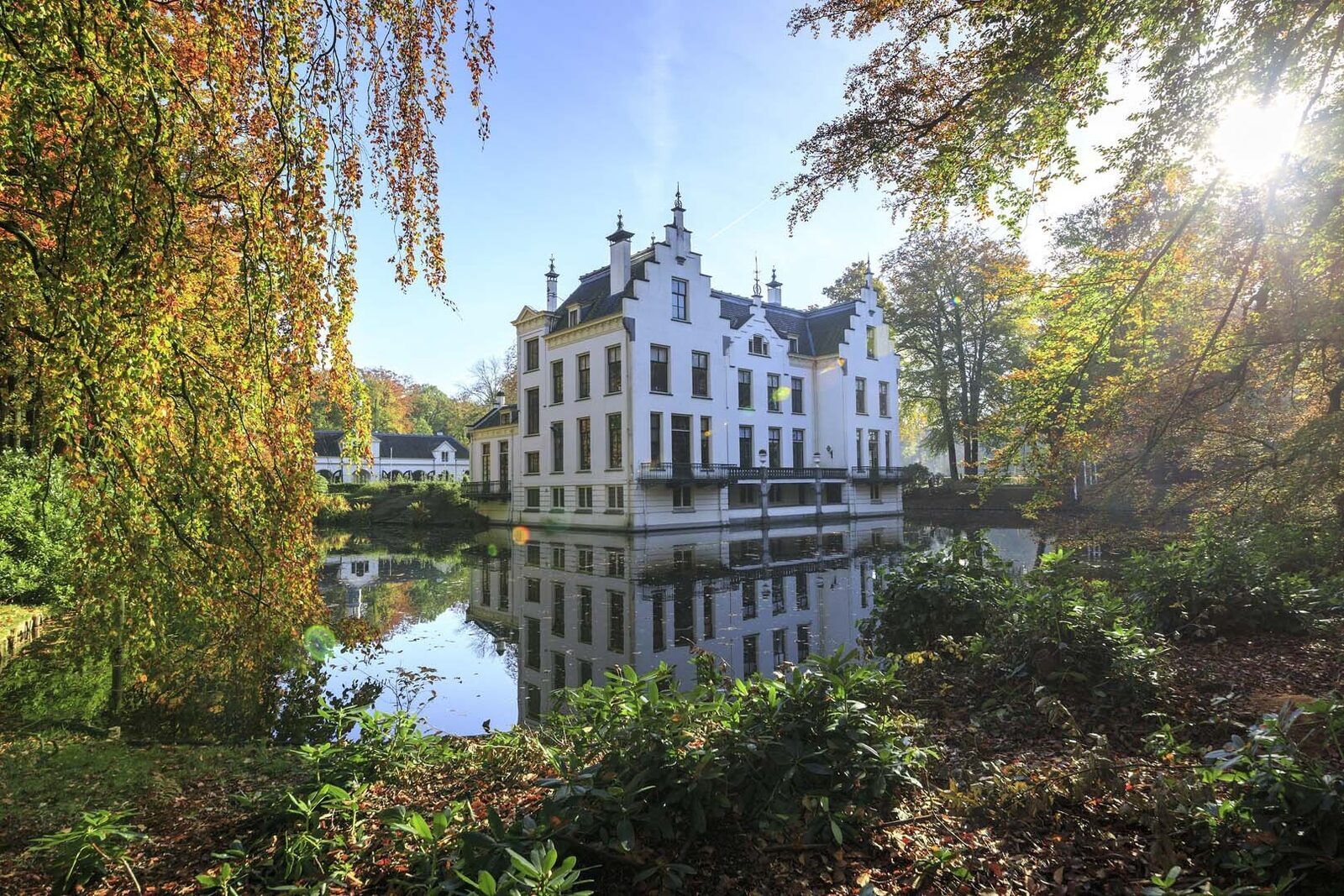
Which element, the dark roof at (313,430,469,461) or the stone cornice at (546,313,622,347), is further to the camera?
the dark roof at (313,430,469,461)

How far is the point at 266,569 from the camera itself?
128 inches

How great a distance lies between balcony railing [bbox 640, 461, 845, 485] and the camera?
25.3 meters

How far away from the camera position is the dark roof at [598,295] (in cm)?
2633

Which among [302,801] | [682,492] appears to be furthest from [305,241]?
[682,492]

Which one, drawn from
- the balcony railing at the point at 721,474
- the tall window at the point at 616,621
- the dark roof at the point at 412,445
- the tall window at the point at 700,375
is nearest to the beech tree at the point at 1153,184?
the tall window at the point at 616,621

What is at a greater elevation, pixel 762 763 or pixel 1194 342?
pixel 1194 342

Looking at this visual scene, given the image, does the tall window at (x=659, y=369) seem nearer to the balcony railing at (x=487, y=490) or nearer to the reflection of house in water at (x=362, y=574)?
the balcony railing at (x=487, y=490)

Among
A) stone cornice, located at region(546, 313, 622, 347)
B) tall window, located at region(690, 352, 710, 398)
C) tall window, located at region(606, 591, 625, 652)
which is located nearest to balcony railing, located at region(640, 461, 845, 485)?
tall window, located at region(690, 352, 710, 398)

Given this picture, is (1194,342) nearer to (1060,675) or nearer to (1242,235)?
(1242,235)

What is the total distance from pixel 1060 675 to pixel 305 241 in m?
5.23

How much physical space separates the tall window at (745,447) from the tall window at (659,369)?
4528 mm

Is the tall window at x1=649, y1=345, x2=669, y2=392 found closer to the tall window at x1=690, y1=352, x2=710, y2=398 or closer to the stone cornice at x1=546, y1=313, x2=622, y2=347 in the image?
the tall window at x1=690, y1=352, x2=710, y2=398

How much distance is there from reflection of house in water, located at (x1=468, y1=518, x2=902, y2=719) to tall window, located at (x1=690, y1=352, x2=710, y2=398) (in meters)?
9.42

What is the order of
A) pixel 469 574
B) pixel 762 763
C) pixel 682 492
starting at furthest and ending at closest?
pixel 682 492 → pixel 469 574 → pixel 762 763
